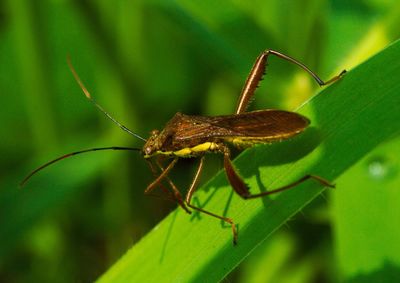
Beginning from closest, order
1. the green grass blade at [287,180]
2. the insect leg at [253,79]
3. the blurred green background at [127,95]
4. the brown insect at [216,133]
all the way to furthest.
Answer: the green grass blade at [287,180], the brown insect at [216,133], the insect leg at [253,79], the blurred green background at [127,95]

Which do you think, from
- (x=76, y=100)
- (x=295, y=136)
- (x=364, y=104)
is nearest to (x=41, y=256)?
(x=76, y=100)

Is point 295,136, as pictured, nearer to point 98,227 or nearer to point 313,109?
point 313,109

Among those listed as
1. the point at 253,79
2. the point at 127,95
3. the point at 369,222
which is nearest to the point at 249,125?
the point at 253,79

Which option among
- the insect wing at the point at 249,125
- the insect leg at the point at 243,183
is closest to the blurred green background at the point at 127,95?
the insect wing at the point at 249,125

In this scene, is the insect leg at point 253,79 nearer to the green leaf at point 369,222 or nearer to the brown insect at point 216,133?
the brown insect at point 216,133

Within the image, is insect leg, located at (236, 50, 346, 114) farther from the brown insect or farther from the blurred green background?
the blurred green background

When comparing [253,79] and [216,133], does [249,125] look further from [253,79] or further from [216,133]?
[253,79]
